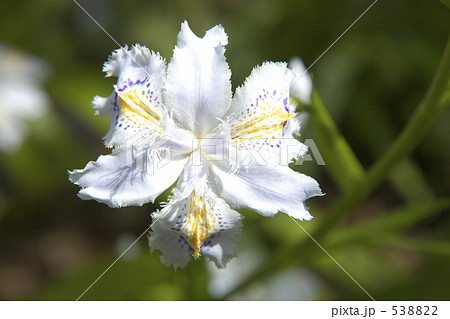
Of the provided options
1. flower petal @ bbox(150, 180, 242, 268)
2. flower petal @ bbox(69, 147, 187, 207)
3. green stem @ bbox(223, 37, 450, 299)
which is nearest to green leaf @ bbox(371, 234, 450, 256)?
green stem @ bbox(223, 37, 450, 299)

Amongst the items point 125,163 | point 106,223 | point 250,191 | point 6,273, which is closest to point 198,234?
point 250,191

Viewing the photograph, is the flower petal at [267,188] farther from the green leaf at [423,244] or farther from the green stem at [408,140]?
the green leaf at [423,244]

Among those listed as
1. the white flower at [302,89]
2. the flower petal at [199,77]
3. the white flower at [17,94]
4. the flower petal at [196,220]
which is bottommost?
the flower petal at [196,220]

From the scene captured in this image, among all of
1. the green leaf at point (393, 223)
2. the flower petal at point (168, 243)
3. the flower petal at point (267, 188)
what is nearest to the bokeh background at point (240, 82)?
the green leaf at point (393, 223)

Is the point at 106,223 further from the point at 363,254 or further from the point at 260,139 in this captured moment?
the point at 260,139

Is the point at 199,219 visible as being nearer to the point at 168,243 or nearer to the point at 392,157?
the point at 168,243

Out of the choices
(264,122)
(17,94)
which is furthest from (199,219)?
(17,94)
